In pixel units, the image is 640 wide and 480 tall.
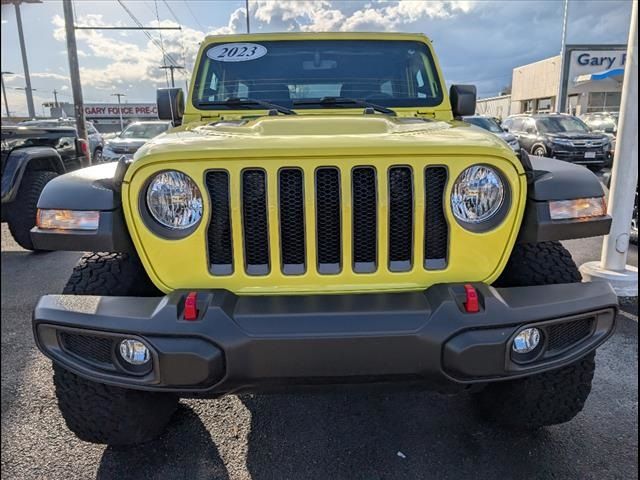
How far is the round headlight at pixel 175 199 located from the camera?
5.71 feet

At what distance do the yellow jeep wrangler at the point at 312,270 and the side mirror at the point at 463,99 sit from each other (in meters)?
1.25

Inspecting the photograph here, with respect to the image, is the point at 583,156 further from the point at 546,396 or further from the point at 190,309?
the point at 190,309

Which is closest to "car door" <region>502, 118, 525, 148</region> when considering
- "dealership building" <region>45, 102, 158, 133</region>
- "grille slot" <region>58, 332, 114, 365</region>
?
"grille slot" <region>58, 332, 114, 365</region>

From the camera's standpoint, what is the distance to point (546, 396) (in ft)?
6.80

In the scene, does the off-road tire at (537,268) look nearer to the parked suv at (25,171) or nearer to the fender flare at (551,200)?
the fender flare at (551,200)

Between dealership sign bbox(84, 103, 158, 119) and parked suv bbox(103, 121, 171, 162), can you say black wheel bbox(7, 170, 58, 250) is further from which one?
dealership sign bbox(84, 103, 158, 119)

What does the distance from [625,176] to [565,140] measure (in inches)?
429

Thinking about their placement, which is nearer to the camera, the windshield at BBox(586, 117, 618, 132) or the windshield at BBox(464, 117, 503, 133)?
the windshield at BBox(464, 117, 503, 133)

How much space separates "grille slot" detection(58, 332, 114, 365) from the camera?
169cm

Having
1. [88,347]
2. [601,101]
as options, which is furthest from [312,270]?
[601,101]

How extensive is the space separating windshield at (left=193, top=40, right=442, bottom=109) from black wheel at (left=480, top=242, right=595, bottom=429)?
1433 millimetres

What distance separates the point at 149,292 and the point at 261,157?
0.73 m

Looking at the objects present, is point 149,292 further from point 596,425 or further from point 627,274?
point 627,274

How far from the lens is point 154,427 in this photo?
215cm
